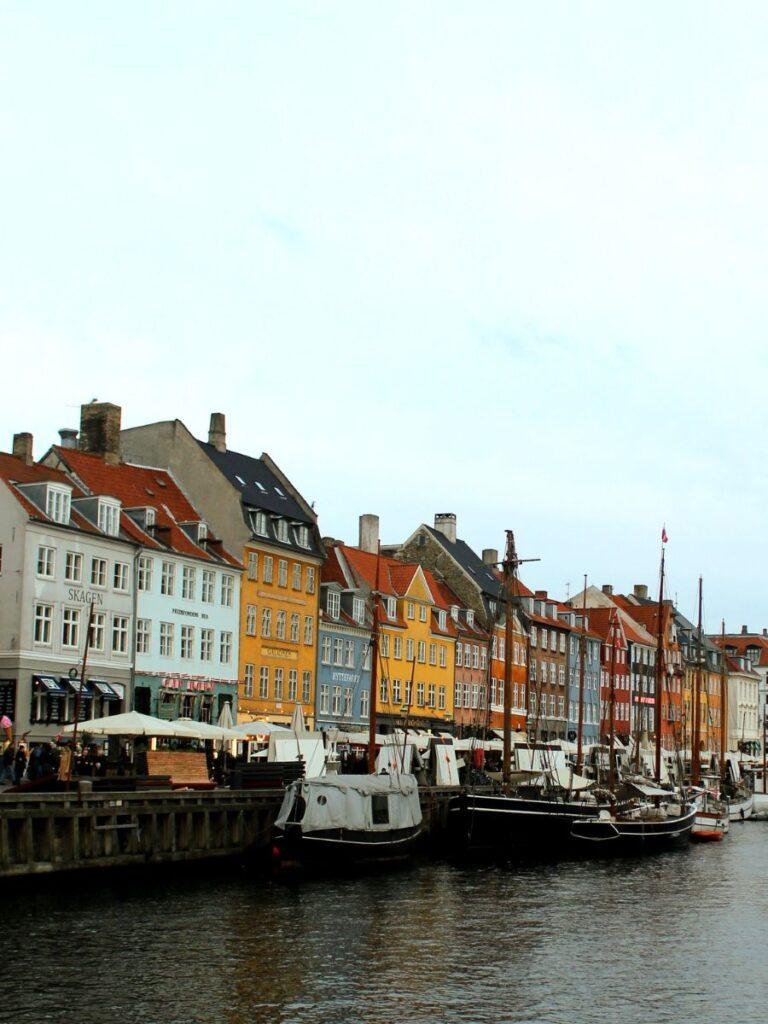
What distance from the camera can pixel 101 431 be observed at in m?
73.1

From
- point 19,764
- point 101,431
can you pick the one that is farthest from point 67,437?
point 19,764

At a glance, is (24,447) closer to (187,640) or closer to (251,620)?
(187,640)

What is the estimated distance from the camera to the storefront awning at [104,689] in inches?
2500

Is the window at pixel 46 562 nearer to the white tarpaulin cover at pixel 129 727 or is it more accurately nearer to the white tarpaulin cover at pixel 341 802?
the white tarpaulin cover at pixel 129 727

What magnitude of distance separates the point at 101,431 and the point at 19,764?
27.9 m

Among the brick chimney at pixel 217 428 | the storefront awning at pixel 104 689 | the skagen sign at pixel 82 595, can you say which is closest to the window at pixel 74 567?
the skagen sign at pixel 82 595

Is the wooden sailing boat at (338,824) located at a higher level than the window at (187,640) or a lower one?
lower

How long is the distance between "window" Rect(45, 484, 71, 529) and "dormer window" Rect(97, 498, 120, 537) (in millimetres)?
2200

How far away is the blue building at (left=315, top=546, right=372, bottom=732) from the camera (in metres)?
83.8

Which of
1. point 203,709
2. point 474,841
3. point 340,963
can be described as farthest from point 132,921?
point 203,709

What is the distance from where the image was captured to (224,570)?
7425 cm

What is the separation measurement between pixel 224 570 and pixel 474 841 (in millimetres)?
24334

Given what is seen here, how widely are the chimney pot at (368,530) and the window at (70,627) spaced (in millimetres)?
37020

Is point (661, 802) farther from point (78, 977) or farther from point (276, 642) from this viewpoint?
point (78, 977)
